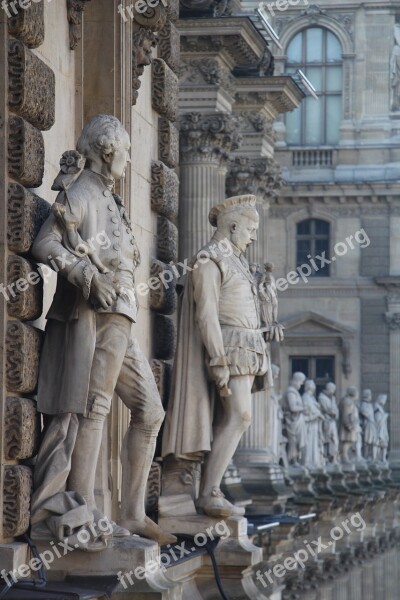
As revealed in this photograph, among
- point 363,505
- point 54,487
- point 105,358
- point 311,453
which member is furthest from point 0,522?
point 363,505

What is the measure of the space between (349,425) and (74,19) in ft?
110

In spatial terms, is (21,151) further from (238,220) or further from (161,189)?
(161,189)

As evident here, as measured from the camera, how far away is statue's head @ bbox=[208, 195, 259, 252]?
543 inches

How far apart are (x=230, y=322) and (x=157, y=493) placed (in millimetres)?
1277

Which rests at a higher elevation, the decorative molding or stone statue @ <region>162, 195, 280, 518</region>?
the decorative molding

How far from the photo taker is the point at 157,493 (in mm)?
13906

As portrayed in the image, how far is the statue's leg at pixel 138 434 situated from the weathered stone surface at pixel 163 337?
2.21 metres

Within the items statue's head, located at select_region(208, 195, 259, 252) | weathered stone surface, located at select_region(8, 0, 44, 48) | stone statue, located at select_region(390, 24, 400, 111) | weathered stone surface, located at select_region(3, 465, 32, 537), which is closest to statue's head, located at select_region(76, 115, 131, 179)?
weathered stone surface, located at select_region(8, 0, 44, 48)

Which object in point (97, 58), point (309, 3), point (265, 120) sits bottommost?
point (97, 58)

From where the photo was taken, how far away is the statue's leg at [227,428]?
1360cm

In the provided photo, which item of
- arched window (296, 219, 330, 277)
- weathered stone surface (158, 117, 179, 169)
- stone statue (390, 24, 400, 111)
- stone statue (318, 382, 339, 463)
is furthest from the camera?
stone statue (390, 24, 400, 111)

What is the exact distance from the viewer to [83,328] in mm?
10461

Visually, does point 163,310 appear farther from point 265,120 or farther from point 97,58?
point 265,120

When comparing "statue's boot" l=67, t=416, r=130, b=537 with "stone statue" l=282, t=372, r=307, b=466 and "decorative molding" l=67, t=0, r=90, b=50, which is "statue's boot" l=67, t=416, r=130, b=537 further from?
"stone statue" l=282, t=372, r=307, b=466
